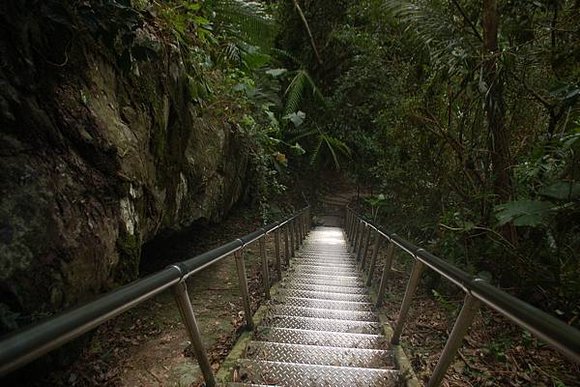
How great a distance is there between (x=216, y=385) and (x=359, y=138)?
407 inches

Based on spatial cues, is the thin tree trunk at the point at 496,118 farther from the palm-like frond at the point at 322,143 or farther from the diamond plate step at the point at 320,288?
the palm-like frond at the point at 322,143

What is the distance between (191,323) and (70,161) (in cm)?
121

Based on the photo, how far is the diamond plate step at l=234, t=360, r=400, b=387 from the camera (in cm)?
187

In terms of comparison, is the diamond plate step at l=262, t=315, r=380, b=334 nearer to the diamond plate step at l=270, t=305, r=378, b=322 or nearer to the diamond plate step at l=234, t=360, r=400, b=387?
the diamond plate step at l=270, t=305, r=378, b=322

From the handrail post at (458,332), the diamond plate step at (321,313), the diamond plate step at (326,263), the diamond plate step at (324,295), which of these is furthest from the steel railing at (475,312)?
the diamond plate step at (326,263)

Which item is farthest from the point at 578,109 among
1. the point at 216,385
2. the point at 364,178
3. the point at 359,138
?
the point at 364,178

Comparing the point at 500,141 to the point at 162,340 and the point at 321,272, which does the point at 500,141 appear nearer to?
the point at 321,272

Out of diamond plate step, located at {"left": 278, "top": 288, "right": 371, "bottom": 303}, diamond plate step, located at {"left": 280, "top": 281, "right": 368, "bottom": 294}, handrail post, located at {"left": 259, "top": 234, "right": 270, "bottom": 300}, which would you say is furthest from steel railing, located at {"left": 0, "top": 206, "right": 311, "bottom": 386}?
diamond plate step, located at {"left": 280, "top": 281, "right": 368, "bottom": 294}

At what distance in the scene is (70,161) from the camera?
202 centimetres

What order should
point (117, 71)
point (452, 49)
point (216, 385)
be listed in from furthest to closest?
point (452, 49), point (117, 71), point (216, 385)

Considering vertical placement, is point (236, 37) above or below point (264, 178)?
above

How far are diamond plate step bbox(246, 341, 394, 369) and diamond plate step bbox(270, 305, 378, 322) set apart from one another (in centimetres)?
78

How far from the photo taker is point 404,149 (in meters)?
5.37

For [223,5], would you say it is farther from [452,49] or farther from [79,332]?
[79,332]
